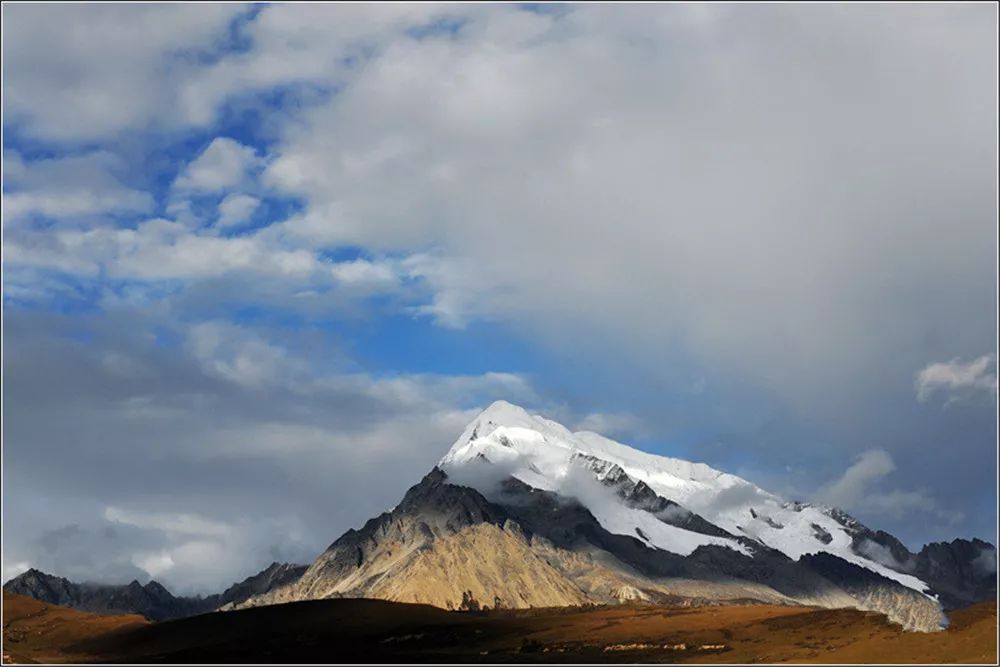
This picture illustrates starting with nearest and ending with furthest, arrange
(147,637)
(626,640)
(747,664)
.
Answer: (747,664)
(626,640)
(147,637)

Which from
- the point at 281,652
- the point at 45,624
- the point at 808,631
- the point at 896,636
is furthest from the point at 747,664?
the point at 45,624

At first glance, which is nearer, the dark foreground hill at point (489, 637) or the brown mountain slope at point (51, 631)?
the dark foreground hill at point (489, 637)

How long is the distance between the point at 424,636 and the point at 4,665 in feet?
190

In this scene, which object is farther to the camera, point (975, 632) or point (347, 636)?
point (347, 636)

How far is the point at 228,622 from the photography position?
186 m

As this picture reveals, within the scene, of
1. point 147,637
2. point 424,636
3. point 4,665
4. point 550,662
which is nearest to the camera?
point 4,665

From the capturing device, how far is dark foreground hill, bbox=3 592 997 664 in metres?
116

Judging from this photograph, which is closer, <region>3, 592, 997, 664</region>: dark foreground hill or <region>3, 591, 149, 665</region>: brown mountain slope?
<region>3, 592, 997, 664</region>: dark foreground hill

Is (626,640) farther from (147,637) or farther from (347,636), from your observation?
(147,637)

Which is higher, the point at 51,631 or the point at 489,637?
the point at 51,631

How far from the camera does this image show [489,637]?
6570 inches

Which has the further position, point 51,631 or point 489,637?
point 51,631

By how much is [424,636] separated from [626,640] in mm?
29042

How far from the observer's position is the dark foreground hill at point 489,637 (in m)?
116
